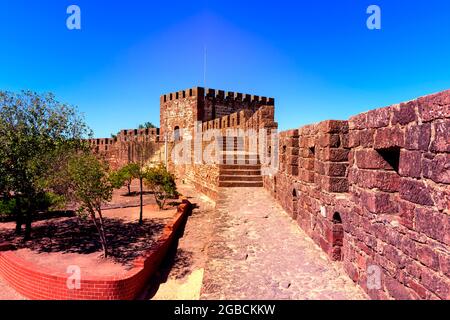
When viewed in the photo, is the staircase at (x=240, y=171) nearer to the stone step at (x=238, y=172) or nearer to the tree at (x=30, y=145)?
the stone step at (x=238, y=172)

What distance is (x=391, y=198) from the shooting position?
310 centimetres

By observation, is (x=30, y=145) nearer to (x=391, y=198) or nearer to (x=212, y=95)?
(x=391, y=198)

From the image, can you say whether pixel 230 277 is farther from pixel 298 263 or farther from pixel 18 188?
pixel 18 188

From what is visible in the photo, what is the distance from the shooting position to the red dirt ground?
8.25 m

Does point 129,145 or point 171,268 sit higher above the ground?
point 129,145

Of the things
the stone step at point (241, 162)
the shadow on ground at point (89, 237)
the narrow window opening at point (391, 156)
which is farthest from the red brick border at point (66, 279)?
the narrow window opening at point (391, 156)

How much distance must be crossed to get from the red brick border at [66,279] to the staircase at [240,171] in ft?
15.0

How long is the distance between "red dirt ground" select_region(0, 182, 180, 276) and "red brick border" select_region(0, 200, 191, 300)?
21.6 inches

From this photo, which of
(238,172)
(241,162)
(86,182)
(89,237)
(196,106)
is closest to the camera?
(86,182)

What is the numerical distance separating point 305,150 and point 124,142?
28678 millimetres

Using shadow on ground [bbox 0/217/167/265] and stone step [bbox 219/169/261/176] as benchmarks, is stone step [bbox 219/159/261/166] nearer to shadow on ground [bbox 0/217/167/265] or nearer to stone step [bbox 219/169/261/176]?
stone step [bbox 219/169/261/176]

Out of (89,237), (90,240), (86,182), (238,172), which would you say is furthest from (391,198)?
(89,237)

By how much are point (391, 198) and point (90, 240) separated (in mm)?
10171

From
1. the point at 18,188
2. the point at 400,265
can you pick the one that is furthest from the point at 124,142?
the point at 400,265
